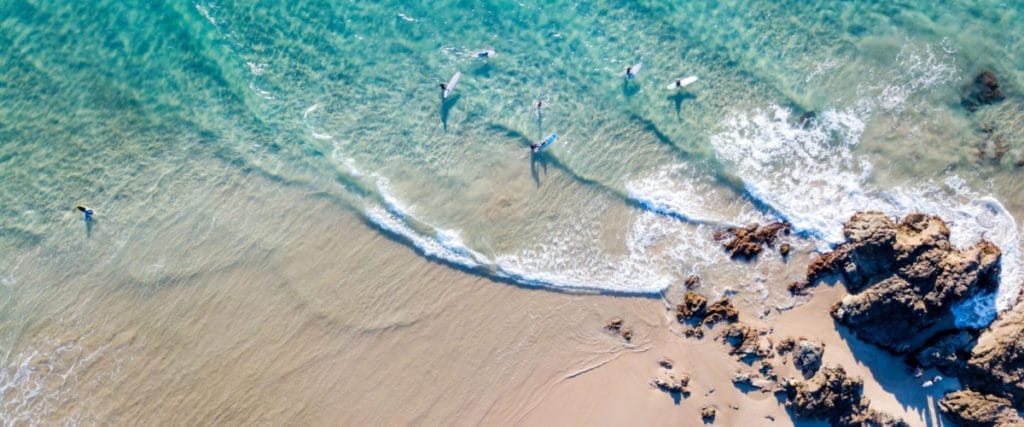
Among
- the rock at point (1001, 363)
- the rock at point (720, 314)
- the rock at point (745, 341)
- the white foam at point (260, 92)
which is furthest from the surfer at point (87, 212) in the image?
the rock at point (1001, 363)

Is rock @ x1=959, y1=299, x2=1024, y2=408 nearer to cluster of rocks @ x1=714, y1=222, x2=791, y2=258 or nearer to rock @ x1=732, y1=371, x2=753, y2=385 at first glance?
cluster of rocks @ x1=714, y1=222, x2=791, y2=258

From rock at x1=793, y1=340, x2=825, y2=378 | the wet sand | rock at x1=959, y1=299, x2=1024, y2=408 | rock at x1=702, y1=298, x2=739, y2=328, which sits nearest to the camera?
rock at x1=959, y1=299, x2=1024, y2=408

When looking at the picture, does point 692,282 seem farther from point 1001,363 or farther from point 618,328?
point 1001,363

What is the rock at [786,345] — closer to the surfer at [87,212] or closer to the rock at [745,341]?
the rock at [745,341]

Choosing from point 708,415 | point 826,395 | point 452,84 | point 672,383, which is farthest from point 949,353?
point 452,84

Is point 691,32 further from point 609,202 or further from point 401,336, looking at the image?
point 401,336

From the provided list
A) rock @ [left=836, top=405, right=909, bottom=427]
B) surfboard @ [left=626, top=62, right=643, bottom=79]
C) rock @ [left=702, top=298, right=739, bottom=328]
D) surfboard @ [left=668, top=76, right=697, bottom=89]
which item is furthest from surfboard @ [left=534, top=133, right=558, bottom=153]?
rock @ [left=836, top=405, right=909, bottom=427]
